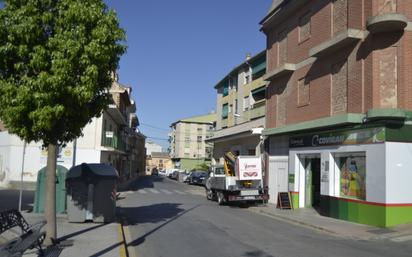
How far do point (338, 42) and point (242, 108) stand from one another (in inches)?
1028

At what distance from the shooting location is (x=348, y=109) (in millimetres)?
19688

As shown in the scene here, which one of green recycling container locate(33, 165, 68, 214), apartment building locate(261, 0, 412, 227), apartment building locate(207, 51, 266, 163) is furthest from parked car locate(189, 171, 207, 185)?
green recycling container locate(33, 165, 68, 214)

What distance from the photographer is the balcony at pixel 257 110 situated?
131 feet

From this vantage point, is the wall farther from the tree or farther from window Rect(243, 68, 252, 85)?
window Rect(243, 68, 252, 85)

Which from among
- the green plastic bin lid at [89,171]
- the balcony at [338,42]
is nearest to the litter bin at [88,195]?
the green plastic bin lid at [89,171]

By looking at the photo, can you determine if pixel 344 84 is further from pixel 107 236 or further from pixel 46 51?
pixel 46 51

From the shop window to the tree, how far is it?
38.9ft

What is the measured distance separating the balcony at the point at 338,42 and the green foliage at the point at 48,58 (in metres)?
11.3

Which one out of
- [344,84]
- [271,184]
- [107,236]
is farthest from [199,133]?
[107,236]

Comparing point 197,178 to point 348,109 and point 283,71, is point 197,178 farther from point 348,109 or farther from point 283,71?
point 348,109

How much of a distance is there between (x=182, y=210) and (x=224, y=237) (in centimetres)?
828

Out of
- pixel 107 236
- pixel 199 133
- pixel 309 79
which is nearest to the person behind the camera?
pixel 107 236

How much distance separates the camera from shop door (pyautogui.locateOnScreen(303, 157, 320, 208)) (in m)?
24.0

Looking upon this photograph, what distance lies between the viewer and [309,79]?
77.0ft
